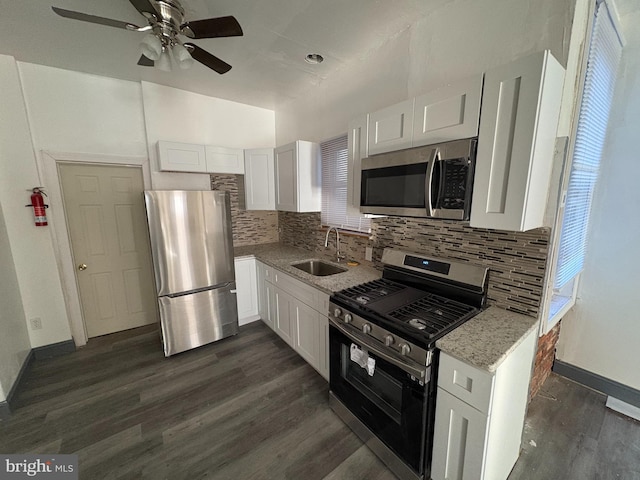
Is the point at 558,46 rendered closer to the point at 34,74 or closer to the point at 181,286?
the point at 181,286

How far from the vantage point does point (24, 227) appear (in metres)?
2.38

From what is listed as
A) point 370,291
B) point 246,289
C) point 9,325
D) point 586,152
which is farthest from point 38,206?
point 586,152

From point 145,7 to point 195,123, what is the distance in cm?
192

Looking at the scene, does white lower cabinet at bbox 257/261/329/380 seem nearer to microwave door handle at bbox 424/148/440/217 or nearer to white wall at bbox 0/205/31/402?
microwave door handle at bbox 424/148/440/217

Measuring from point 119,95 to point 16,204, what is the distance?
142 cm

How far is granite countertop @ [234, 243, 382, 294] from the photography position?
2.01m

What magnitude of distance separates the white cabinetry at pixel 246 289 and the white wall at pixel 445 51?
170cm

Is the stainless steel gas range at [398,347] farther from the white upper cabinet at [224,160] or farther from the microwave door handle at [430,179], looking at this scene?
the white upper cabinet at [224,160]

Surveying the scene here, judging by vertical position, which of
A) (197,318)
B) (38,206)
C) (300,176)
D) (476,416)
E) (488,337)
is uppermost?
(300,176)

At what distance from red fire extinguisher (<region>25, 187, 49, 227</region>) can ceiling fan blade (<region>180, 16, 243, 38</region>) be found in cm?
221

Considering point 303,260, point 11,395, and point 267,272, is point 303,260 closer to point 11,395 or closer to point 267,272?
point 267,272

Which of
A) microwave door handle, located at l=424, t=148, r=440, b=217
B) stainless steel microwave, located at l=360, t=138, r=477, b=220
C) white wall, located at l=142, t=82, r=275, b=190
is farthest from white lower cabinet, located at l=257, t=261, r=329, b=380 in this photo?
white wall, located at l=142, t=82, r=275, b=190

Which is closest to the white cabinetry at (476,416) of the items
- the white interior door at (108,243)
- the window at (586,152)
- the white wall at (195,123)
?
the window at (586,152)

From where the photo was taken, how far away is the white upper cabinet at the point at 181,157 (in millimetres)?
2694
